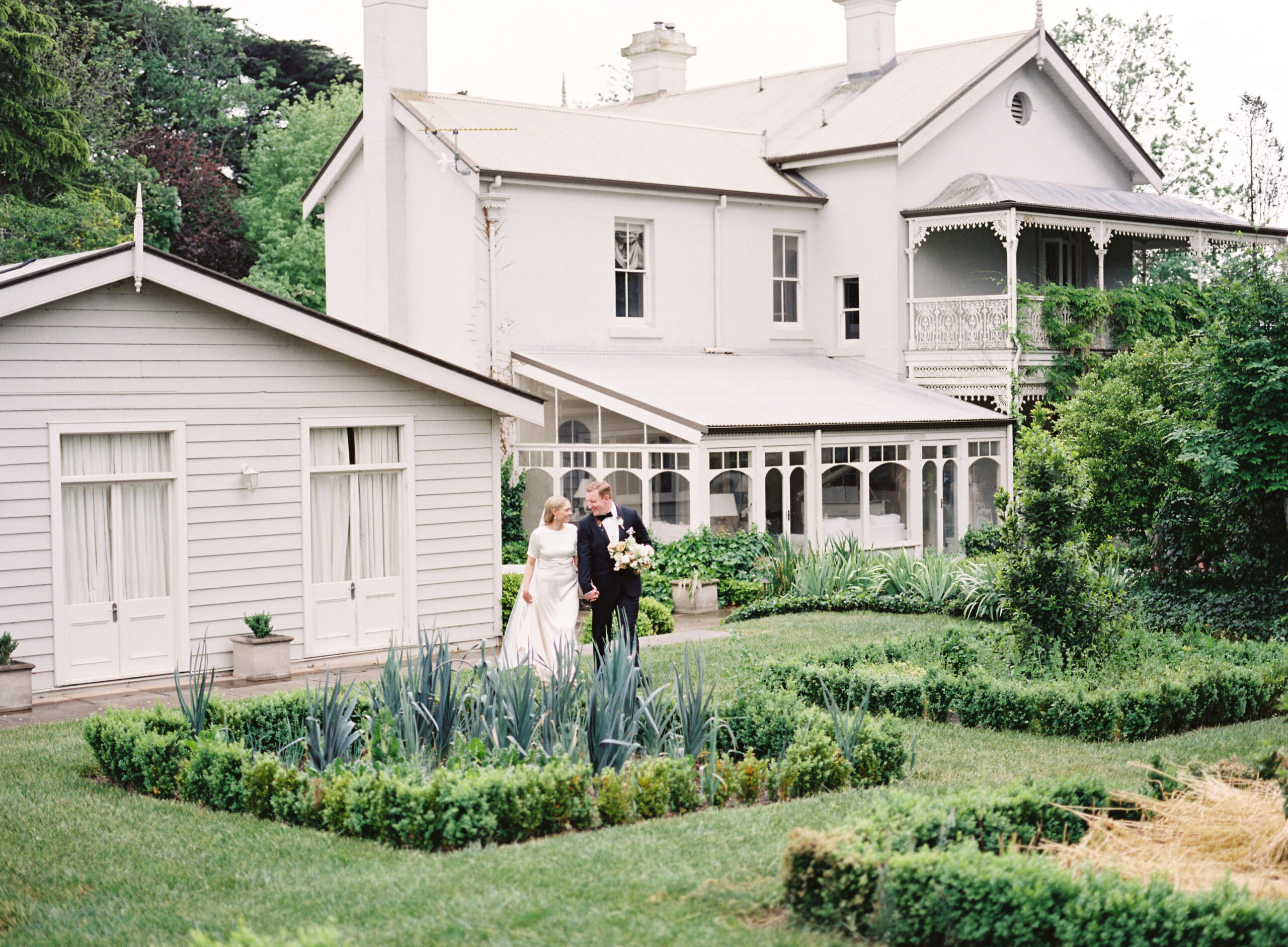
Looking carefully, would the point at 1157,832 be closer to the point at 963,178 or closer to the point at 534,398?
the point at 534,398

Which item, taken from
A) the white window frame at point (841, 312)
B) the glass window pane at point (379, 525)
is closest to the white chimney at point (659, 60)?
the white window frame at point (841, 312)

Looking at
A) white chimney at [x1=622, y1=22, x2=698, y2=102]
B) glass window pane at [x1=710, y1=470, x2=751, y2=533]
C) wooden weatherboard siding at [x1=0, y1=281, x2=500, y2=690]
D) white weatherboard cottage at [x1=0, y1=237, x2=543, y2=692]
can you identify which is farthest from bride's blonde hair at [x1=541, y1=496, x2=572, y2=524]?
white chimney at [x1=622, y1=22, x2=698, y2=102]

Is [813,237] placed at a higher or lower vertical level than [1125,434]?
higher

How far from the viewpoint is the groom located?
42.1 ft

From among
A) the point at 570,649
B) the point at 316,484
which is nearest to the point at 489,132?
Answer: the point at 316,484

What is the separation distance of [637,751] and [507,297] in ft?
50.0

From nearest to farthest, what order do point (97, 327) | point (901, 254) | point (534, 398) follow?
point (97, 327)
point (534, 398)
point (901, 254)

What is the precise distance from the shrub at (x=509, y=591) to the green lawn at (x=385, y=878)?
9163 mm

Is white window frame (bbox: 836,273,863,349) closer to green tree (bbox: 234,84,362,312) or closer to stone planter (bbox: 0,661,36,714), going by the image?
stone planter (bbox: 0,661,36,714)

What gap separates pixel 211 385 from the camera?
1495 cm

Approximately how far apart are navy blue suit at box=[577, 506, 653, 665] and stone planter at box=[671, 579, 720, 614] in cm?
713

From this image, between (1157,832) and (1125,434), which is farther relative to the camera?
(1125,434)

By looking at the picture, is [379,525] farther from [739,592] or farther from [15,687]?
[739,592]

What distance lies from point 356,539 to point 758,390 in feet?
30.7
